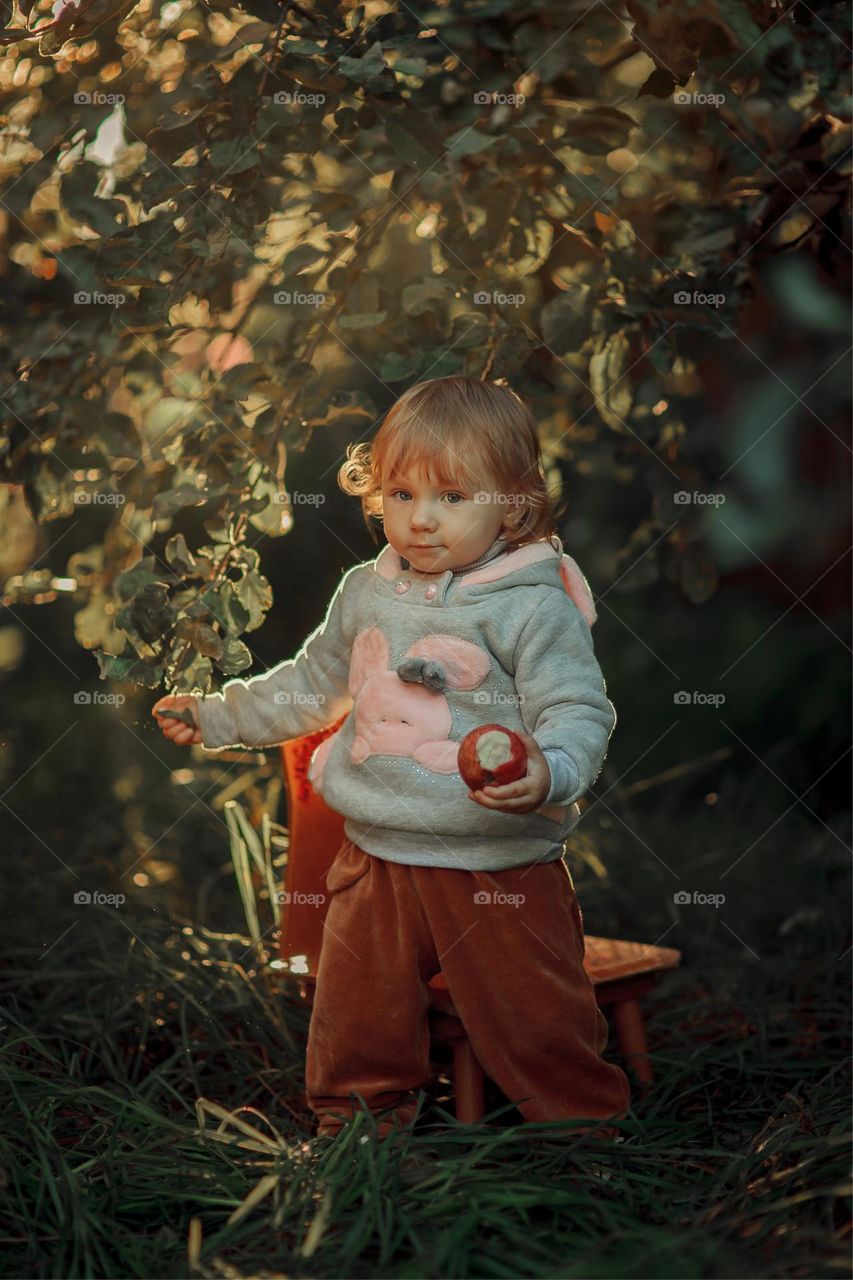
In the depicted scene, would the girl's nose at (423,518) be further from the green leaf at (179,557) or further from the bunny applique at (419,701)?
the green leaf at (179,557)

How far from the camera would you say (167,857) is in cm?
317

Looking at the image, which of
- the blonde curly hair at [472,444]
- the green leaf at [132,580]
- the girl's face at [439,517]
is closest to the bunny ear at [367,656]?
the girl's face at [439,517]

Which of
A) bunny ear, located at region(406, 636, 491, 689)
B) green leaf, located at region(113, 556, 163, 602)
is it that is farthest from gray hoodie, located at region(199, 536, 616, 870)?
green leaf, located at region(113, 556, 163, 602)

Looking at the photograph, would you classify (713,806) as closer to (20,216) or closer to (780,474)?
(780,474)

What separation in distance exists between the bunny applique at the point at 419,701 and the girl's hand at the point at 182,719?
0.28 meters

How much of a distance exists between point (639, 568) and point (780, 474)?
1.18 metres

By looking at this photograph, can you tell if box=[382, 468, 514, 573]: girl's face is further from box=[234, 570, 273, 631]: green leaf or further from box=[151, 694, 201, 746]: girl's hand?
box=[151, 694, 201, 746]: girl's hand

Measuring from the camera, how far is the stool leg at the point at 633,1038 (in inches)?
85.7

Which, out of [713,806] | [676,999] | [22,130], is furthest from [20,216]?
[713,806]

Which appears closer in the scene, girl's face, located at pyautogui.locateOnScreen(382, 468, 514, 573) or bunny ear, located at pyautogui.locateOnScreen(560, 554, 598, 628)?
girl's face, located at pyautogui.locateOnScreen(382, 468, 514, 573)

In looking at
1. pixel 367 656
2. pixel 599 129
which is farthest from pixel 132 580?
pixel 599 129

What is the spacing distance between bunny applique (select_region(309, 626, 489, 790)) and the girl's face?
12 centimetres

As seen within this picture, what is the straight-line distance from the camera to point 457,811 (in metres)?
1.84

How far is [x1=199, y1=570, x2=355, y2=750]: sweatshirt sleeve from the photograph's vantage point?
2.06 metres
